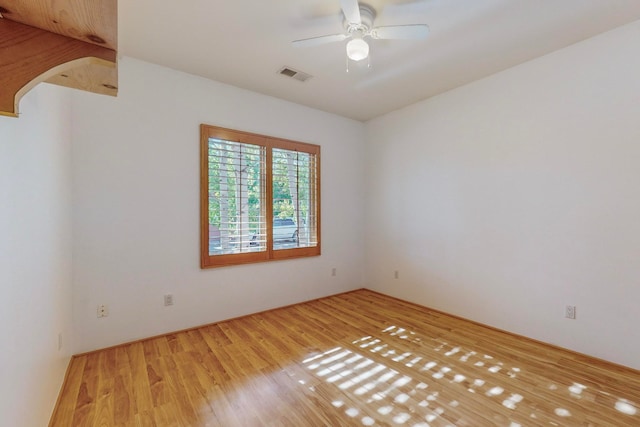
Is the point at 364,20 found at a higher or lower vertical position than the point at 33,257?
higher

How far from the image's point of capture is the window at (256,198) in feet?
10.2

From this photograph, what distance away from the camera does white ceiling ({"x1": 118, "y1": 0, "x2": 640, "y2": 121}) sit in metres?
2.00

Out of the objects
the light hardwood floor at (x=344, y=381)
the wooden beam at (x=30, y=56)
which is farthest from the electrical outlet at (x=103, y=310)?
the wooden beam at (x=30, y=56)

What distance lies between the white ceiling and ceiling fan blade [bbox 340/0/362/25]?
0.24 meters

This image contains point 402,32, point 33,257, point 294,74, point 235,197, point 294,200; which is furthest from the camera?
point 294,200

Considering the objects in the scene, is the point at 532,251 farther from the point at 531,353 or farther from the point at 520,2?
the point at 520,2

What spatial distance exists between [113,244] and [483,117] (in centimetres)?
402

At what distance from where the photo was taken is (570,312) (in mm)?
2473

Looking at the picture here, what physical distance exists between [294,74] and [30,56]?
8.57 ft

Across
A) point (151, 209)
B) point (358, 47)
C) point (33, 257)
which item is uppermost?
point (358, 47)

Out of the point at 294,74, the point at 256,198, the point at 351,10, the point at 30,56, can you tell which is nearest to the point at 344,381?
the point at 256,198

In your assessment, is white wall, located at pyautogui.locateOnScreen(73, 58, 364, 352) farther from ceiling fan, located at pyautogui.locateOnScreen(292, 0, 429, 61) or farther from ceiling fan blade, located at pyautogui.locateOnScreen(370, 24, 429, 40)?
ceiling fan blade, located at pyautogui.locateOnScreen(370, 24, 429, 40)

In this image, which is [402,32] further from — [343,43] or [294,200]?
[294,200]

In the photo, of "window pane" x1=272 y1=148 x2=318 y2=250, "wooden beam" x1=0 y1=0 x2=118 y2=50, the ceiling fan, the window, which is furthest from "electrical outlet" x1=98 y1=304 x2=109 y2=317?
the ceiling fan
